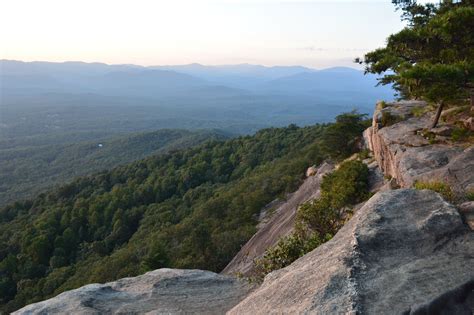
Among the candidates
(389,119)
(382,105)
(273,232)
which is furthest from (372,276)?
(273,232)

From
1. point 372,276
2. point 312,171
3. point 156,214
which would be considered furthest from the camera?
point 156,214

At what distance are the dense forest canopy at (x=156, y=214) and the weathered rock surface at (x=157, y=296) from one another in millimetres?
17882

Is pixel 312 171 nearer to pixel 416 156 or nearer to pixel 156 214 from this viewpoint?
pixel 416 156

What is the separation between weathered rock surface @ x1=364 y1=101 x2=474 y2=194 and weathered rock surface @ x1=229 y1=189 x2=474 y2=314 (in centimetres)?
355

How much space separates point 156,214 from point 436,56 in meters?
50.4

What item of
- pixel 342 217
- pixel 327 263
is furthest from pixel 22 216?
pixel 327 263

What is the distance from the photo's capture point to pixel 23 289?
48.5 metres

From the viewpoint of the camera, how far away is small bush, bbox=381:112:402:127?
2307cm

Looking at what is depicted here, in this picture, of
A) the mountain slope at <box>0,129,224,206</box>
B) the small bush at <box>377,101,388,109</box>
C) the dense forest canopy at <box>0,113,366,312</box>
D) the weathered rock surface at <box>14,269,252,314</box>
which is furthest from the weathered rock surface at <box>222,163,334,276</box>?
the mountain slope at <box>0,129,224,206</box>

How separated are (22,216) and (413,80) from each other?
77934mm

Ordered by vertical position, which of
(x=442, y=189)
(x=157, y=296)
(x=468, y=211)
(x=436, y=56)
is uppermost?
(x=436, y=56)

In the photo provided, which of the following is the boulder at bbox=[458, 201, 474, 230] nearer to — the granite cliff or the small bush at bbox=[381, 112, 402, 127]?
the granite cliff

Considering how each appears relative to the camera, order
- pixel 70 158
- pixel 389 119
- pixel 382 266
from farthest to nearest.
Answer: pixel 70 158
pixel 389 119
pixel 382 266

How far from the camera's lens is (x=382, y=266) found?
8.37 meters
